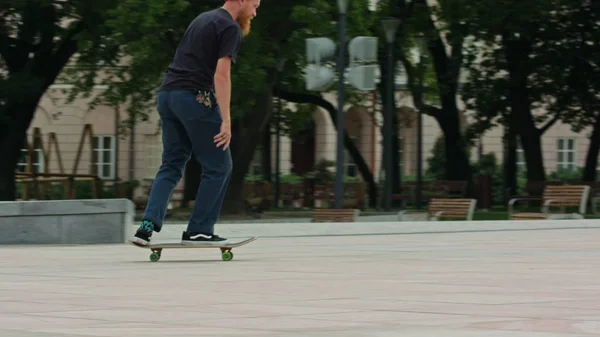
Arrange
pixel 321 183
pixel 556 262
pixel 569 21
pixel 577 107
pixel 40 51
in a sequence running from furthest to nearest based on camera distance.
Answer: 1. pixel 321 183
2. pixel 577 107
3. pixel 569 21
4. pixel 40 51
5. pixel 556 262

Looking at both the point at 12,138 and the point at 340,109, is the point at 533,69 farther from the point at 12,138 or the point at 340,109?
the point at 340,109

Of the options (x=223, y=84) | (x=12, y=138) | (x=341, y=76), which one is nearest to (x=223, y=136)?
(x=223, y=84)

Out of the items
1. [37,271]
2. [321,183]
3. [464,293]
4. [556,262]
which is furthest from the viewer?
[321,183]

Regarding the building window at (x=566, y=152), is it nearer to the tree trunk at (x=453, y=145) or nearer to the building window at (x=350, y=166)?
the building window at (x=350, y=166)

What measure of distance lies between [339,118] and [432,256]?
15.4m

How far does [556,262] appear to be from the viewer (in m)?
9.95

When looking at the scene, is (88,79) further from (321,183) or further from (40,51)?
(321,183)

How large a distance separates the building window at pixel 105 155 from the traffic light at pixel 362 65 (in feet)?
92.8

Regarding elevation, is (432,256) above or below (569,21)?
below

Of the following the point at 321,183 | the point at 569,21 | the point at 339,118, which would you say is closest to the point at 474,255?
the point at 339,118

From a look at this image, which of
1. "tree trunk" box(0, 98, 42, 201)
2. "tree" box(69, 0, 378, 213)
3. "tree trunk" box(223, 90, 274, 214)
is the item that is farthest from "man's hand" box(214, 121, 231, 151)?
"tree trunk" box(0, 98, 42, 201)

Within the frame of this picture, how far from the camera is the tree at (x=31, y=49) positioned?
3042 cm

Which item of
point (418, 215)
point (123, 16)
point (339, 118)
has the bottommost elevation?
point (418, 215)

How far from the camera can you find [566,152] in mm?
60531
